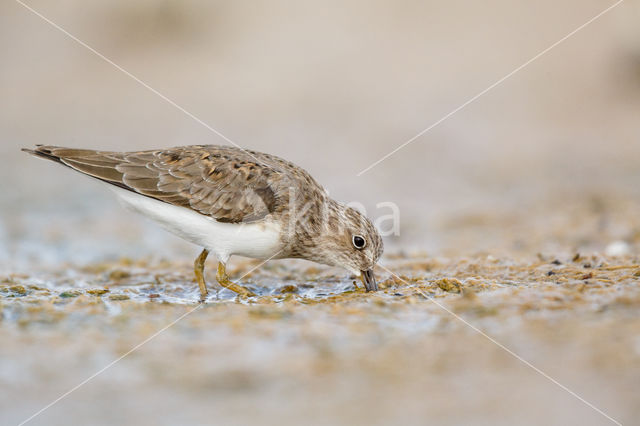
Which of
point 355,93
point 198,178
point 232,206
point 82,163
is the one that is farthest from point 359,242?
point 355,93

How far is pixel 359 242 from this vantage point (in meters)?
7.82

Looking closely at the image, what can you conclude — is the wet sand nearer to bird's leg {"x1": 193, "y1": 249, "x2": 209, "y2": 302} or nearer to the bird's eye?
bird's leg {"x1": 193, "y1": 249, "x2": 209, "y2": 302}

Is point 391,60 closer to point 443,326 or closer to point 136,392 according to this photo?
point 443,326

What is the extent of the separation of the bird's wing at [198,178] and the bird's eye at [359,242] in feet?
3.11

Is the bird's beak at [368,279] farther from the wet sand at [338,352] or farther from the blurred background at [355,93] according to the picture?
the blurred background at [355,93]

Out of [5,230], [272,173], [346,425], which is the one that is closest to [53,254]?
[5,230]

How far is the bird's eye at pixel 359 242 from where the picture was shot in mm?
7797

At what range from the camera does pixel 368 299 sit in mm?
6859

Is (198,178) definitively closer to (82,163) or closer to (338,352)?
(82,163)

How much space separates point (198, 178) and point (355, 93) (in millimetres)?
9871

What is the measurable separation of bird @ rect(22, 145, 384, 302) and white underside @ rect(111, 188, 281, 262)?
11 millimetres

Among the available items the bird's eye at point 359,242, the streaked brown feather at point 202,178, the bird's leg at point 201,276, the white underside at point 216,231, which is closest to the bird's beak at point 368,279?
the bird's eye at point 359,242

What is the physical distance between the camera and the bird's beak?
7676 mm

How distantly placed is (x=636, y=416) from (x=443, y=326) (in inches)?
71.9
